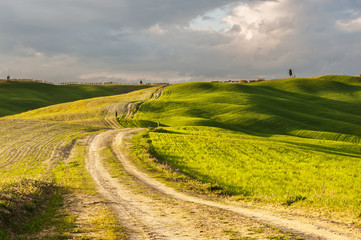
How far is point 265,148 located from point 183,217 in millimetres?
30570

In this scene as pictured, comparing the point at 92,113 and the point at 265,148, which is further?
the point at 92,113

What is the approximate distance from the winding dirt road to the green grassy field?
3.22 metres

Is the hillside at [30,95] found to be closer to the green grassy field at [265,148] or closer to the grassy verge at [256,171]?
the green grassy field at [265,148]

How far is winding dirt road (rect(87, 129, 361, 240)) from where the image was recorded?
12.2 m

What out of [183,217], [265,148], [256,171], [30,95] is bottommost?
[256,171]

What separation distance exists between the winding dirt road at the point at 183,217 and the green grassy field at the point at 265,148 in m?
3.22

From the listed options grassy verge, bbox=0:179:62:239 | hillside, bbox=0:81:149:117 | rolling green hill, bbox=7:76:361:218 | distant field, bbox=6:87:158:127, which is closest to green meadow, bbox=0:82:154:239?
grassy verge, bbox=0:179:62:239

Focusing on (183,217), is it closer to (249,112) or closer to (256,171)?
(256,171)

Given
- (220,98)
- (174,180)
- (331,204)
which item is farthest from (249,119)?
(331,204)

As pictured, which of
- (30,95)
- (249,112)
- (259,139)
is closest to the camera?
(259,139)

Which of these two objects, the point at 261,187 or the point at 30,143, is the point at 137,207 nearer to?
the point at 261,187

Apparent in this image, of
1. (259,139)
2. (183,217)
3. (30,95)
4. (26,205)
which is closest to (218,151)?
(259,139)

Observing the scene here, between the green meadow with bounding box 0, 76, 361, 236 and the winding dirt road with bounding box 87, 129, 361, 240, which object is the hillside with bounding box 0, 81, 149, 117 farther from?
the winding dirt road with bounding box 87, 129, 361, 240

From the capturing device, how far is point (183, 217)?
48.2ft
